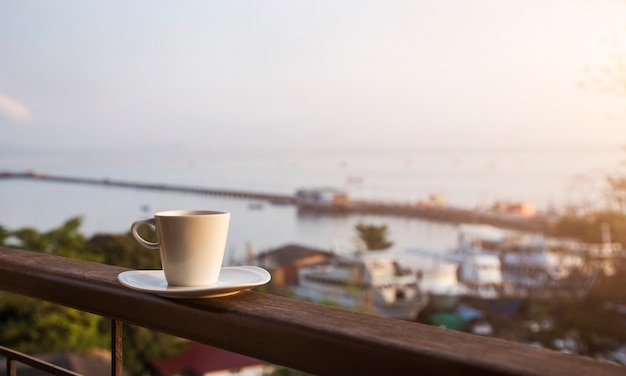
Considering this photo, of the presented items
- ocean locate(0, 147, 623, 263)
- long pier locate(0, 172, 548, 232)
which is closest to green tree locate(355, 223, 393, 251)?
ocean locate(0, 147, 623, 263)

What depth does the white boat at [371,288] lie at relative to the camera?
467 inches

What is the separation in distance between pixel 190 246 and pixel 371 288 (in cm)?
1170

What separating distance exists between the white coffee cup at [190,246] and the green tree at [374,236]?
11562 millimetres

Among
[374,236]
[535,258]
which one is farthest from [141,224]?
[374,236]

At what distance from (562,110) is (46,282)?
10.5m

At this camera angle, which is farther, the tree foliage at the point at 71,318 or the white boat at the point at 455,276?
the white boat at the point at 455,276

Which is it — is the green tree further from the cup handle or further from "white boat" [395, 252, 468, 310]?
the cup handle

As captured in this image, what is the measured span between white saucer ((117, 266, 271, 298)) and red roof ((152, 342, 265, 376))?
861 cm

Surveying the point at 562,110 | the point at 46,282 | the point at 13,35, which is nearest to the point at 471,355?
the point at 46,282

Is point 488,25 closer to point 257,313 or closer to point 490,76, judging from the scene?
point 490,76

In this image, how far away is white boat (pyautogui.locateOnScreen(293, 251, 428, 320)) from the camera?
1186cm

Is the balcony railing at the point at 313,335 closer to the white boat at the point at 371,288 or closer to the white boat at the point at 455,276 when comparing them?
the white boat at the point at 455,276

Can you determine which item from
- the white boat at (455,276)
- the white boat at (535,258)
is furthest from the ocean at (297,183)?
the white boat at (535,258)

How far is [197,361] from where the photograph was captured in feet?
31.4
